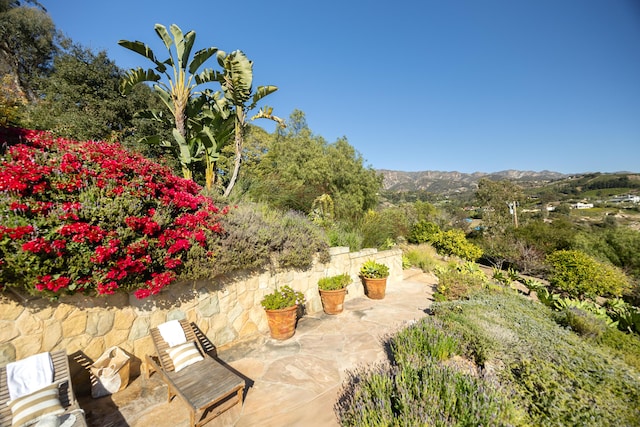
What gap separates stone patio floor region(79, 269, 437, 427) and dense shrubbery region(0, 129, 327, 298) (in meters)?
1.16

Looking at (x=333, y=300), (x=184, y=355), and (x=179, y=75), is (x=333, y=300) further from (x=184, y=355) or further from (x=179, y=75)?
(x=179, y=75)

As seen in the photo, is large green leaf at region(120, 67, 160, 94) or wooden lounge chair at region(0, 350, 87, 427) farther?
large green leaf at region(120, 67, 160, 94)

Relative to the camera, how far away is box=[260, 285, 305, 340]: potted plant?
157 inches

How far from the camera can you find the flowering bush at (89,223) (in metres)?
2.34

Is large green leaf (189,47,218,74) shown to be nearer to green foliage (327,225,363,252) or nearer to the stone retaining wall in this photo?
the stone retaining wall

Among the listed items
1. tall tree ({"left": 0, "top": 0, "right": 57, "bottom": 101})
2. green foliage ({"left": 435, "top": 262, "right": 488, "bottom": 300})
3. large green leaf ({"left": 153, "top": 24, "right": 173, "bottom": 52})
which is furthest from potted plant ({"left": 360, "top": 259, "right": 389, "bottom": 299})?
tall tree ({"left": 0, "top": 0, "right": 57, "bottom": 101})

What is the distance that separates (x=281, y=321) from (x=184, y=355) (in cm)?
151

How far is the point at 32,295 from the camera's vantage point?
2477 mm

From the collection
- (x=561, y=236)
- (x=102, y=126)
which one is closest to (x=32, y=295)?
(x=102, y=126)

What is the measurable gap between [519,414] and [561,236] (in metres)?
16.7

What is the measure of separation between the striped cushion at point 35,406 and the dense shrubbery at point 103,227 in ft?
2.86

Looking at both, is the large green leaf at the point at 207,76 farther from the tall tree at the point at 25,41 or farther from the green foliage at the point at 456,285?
the tall tree at the point at 25,41

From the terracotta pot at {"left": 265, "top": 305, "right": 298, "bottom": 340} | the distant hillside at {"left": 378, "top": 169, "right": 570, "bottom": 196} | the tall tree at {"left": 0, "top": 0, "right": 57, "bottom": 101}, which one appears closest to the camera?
the terracotta pot at {"left": 265, "top": 305, "right": 298, "bottom": 340}

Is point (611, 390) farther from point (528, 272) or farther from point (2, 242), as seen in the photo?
point (528, 272)
